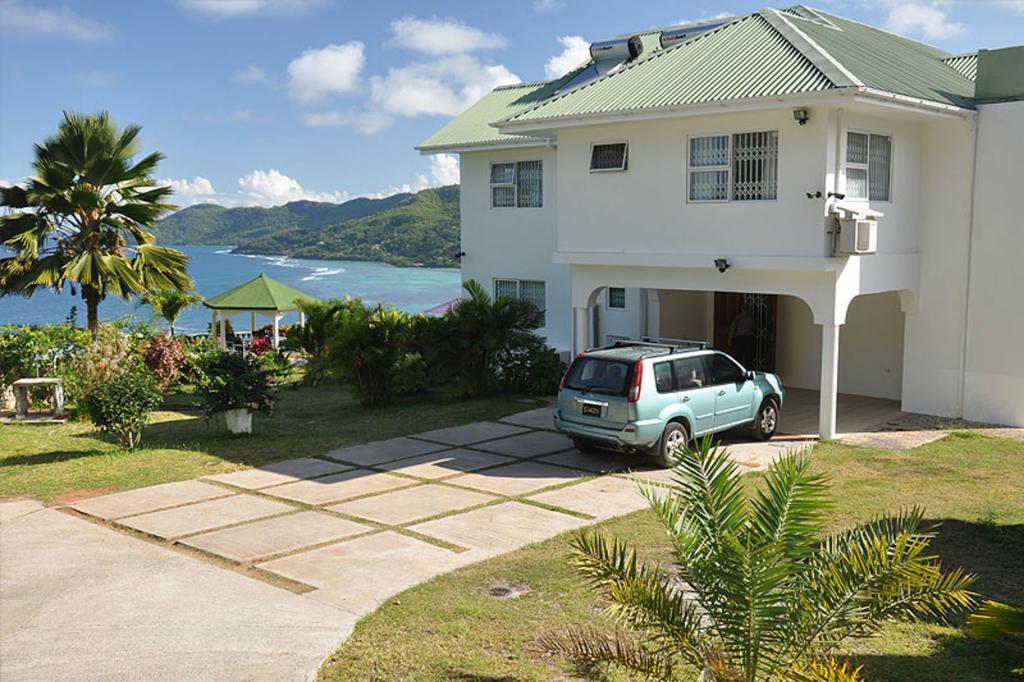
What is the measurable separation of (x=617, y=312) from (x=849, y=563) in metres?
15.6

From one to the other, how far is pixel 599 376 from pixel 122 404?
7.31 metres

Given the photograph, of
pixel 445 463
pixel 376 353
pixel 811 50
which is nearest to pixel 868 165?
pixel 811 50

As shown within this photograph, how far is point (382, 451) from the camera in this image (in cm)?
1488

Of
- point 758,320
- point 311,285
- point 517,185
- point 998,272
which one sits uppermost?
point 517,185

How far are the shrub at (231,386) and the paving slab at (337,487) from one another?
343cm

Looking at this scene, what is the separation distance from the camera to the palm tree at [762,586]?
551cm

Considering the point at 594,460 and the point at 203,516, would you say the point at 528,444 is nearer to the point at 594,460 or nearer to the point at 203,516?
the point at 594,460

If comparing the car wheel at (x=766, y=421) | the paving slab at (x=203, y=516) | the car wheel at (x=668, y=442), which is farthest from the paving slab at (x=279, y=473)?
the car wheel at (x=766, y=421)

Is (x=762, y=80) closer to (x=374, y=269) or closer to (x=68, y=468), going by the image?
(x=68, y=468)

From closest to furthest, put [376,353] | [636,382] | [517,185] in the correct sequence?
[636,382], [376,353], [517,185]

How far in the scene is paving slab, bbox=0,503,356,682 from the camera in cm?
708

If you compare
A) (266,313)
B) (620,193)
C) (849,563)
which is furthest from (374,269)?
(849,563)

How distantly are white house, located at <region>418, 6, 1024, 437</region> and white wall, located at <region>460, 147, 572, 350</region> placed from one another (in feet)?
10.7

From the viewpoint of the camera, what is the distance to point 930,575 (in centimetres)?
564
